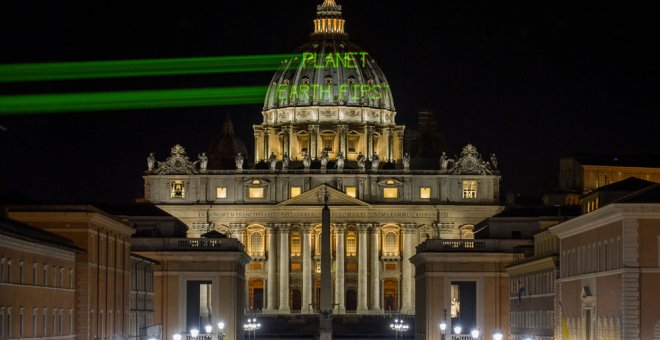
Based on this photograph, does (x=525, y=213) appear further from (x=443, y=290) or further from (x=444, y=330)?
(x=444, y=330)

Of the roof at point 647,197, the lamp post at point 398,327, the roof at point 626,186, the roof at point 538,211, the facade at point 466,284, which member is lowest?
the lamp post at point 398,327

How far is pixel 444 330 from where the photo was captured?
463ft

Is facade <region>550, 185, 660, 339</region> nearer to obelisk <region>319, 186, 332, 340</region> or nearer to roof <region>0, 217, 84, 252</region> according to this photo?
roof <region>0, 217, 84, 252</region>

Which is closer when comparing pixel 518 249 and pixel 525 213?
pixel 518 249

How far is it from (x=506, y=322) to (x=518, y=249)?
16.5 feet

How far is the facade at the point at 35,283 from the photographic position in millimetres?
80875

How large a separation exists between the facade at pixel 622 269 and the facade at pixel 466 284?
48.9m

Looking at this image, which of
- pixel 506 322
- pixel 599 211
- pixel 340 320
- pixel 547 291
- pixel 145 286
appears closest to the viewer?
pixel 599 211

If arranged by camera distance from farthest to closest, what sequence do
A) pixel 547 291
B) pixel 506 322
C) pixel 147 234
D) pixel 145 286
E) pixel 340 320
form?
pixel 340 320 → pixel 147 234 → pixel 506 322 → pixel 145 286 → pixel 547 291

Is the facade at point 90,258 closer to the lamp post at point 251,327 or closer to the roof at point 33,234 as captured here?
the roof at point 33,234

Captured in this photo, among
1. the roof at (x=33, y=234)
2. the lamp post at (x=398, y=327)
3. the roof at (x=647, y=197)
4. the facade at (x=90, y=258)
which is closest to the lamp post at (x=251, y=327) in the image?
the lamp post at (x=398, y=327)

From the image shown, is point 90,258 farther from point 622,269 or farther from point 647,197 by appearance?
point 647,197

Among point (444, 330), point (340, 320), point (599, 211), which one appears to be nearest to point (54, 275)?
point (599, 211)

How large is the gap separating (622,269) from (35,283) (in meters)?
22.5
